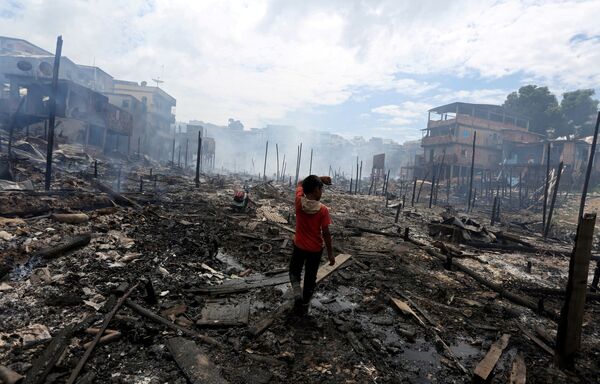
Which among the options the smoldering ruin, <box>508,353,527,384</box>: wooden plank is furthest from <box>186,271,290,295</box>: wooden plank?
<box>508,353,527,384</box>: wooden plank

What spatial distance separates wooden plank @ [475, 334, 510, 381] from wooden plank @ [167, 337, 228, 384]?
274 centimetres

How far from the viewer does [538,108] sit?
4256 centimetres

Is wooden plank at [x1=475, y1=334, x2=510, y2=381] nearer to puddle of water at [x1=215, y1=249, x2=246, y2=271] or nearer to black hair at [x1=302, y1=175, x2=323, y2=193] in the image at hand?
black hair at [x1=302, y1=175, x2=323, y2=193]

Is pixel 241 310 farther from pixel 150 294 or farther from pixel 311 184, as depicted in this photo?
pixel 311 184

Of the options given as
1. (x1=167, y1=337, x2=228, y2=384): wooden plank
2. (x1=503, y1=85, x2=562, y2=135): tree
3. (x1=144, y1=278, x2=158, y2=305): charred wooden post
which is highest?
(x1=503, y1=85, x2=562, y2=135): tree

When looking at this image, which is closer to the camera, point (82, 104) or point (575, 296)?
point (575, 296)

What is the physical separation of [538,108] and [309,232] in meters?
51.8

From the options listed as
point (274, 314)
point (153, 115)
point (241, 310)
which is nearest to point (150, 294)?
point (241, 310)

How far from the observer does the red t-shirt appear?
14.1 feet

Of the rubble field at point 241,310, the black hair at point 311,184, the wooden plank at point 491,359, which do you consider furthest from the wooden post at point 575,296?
the black hair at point 311,184

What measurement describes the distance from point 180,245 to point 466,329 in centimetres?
598

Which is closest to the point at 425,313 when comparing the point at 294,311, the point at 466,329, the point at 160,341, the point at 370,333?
the point at 466,329

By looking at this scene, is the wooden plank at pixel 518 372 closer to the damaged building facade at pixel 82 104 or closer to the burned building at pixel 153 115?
the damaged building facade at pixel 82 104

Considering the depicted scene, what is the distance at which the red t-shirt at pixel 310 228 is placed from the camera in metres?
4.31
